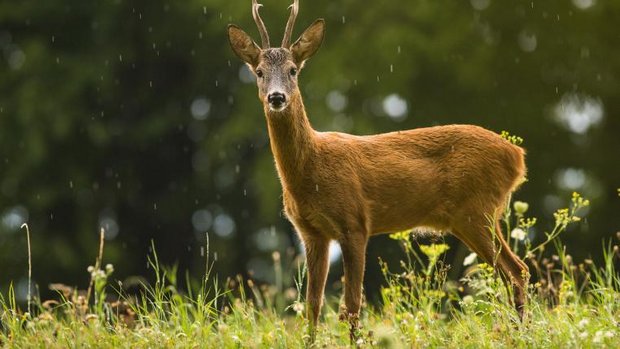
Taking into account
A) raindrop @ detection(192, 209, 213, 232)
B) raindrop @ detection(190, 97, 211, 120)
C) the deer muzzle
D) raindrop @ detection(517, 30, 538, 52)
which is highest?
the deer muzzle

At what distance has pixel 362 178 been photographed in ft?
19.7

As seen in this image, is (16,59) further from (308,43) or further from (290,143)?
(290,143)

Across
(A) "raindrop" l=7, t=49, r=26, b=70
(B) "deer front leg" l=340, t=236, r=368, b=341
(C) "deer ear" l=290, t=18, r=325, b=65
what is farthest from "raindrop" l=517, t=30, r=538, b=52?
(B) "deer front leg" l=340, t=236, r=368, b=341

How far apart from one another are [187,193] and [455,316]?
11.2m

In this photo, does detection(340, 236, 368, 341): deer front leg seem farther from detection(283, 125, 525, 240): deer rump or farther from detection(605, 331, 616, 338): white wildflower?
detection(605, 331, 616, 338): white wildflower

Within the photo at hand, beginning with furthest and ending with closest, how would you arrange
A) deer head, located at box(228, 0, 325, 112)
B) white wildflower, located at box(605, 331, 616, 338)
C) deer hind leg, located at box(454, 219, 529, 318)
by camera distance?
deer hind leg, located at box(454, 219, 529, 318)
deer head, located at box(228, 0, 325, 112)
white wildflower, located at box(605, 331, 616, 338)

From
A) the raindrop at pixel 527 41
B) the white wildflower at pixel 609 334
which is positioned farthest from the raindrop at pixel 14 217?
the white wildflower at pixel 609 334

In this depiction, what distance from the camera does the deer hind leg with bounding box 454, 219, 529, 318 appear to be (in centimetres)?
598

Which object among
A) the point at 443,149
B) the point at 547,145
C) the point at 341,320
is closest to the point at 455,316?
the point at 341,320

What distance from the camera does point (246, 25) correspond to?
14.5m

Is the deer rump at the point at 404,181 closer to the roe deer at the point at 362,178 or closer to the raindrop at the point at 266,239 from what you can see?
the roe deer at the point at 362,178

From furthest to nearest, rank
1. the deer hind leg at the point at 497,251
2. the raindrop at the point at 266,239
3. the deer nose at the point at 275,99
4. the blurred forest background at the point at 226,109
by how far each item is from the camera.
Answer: the raindrop at the point at 266,239 < the blurred forest background at the point at 226,109 < the deer hind leg at the point at 497,251 < the deer nose at the point at 275,99

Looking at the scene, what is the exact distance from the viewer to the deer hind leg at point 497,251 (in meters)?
5.98

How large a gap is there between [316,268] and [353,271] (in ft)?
0.98
